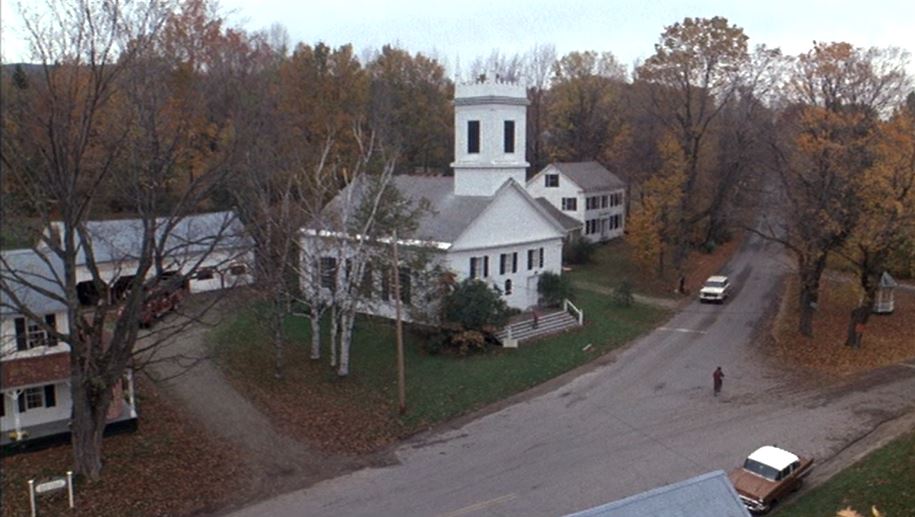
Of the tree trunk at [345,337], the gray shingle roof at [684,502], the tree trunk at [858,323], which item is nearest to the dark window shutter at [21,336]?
the tree trunk at [345,337]

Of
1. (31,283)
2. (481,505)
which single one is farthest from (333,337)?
(481,505)

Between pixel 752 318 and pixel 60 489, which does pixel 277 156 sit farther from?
pixel 752 318

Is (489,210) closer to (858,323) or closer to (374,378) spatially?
(374,378)

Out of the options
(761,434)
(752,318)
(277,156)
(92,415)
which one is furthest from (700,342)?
(92,415)

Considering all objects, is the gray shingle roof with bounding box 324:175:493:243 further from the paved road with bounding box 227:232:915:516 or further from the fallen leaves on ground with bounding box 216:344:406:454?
the paved road with bounding box 227:232:915:516

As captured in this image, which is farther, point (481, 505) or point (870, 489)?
point (481, 505)

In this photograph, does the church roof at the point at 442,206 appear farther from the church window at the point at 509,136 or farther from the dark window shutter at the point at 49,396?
the dark window shutter at the point at 49,396
